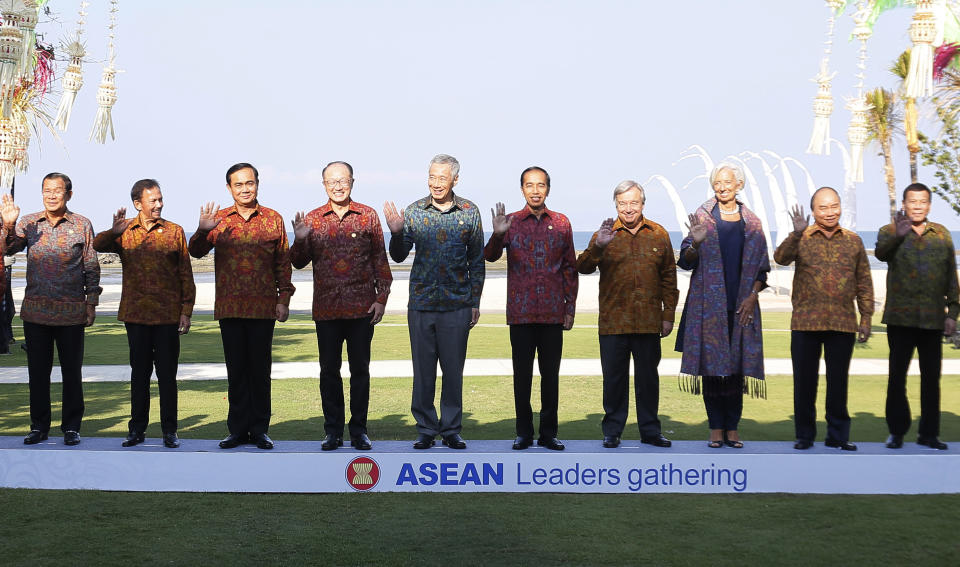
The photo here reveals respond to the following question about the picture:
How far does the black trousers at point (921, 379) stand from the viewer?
22.4ft

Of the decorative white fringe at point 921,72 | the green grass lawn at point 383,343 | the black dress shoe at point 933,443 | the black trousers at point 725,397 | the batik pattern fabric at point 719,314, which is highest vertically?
the decorative white fringe at point 921,72

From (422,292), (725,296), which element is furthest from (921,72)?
(422,292)

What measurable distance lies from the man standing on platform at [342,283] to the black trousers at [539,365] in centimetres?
100

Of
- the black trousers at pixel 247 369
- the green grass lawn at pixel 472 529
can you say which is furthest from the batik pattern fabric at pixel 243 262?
the green grass lawn at pixel 472 529

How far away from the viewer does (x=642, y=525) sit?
18.3 ft

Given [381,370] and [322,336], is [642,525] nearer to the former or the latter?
[322,336]

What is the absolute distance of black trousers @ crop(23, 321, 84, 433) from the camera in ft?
22.1

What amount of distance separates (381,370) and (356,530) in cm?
683

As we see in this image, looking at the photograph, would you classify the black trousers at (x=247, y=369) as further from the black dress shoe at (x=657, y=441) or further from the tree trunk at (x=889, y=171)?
the tree trunk at (x=889, y=171)

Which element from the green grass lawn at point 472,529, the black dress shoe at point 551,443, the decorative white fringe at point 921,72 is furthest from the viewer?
the decorative white fringe at point 921,72

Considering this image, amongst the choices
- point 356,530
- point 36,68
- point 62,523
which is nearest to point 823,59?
point 356,530

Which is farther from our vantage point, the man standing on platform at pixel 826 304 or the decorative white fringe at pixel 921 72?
the decorative white fringe at pixel 921 72

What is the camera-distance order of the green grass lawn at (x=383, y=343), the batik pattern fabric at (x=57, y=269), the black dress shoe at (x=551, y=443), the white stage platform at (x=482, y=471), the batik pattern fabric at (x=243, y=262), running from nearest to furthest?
1. the white stage platform at (x=482, y=471)
2. the batik pattern fabric at (x=243, y=262)
3. the black dress shoe at (x=551, y=443)
4. the batik pattern fabric at (x=57, y=269)
5. the green grass lawn at (x=383, y=343)

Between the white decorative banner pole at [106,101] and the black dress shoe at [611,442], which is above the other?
the white decorative banner pole at [106,101]
